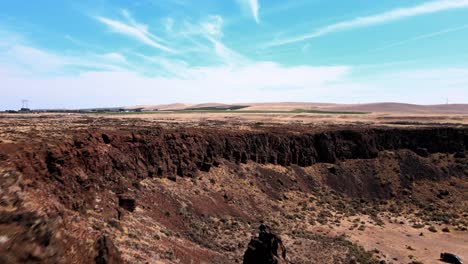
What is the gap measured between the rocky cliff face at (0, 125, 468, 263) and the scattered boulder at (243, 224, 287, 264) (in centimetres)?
878

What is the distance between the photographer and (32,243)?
10406 mm

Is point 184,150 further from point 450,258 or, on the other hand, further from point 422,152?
point 422,152

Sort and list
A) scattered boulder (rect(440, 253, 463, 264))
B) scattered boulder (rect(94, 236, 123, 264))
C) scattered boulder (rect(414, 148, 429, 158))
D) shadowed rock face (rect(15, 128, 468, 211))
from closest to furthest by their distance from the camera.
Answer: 1. scattered boulder (rect(94, 236, 123, 264))
2. shadowed rock face (rect(15, 128, 468, 211))
3. scattered boulder (rect(440, 253, 463, 264))
4. scattered boulder (rect(414, 148, 429, 158))

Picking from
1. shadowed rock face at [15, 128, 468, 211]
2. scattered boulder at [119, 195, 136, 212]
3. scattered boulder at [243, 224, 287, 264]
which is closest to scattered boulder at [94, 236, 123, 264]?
shadowed rock face at [15, 128, 468, 211]

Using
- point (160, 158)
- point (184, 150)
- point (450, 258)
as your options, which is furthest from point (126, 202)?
point (450, 258)

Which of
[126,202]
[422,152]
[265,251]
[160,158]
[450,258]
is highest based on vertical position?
[160,158]

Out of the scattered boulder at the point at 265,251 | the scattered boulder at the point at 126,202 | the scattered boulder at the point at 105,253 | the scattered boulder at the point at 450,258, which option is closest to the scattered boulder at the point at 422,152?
the scattered boulder at the point at 450,258

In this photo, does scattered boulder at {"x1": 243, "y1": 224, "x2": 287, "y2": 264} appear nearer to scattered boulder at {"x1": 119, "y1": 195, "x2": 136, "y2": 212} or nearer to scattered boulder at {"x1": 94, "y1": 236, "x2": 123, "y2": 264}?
scattered boulder at {"x1": 119, "y1": 195, "x2": 136, "y2": 212}

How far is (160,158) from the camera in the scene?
3591cm

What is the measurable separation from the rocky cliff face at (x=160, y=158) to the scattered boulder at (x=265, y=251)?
8.78m

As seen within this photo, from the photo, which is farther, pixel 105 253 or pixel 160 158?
pixel 160 158

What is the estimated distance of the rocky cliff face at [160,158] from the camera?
64.6 ft

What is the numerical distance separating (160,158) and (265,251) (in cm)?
1734

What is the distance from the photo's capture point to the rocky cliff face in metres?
19.7
